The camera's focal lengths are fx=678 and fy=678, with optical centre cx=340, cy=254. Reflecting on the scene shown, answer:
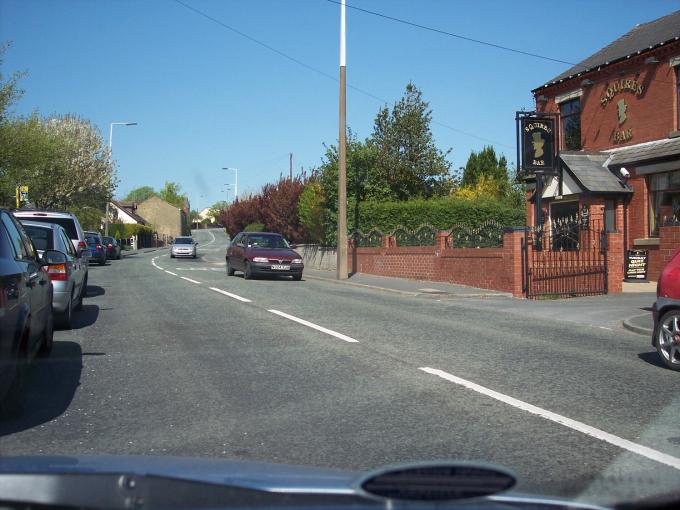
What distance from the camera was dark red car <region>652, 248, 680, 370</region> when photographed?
7.88 meters

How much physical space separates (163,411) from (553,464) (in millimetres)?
3163

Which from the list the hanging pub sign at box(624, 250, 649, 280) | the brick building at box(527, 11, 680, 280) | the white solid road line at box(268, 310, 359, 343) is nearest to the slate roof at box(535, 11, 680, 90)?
the brick building at box(527, 11, 680, 280)

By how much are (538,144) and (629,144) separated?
10.0 ft

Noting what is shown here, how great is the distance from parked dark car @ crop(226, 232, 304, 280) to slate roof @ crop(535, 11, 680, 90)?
12311 mm

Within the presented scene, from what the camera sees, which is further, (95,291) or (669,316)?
(95,291)

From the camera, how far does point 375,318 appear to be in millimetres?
12156

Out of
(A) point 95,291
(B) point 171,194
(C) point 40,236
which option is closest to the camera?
(C) point 40,236

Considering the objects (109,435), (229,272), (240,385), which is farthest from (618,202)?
(109,435)

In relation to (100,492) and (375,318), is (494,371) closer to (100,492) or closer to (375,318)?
(375,318)

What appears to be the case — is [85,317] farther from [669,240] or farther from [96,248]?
[96,248]

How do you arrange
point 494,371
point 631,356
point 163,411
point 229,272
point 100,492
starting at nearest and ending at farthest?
point 100,492 < point 163,411 < point 494,371 < point 631,356 < point 229,272

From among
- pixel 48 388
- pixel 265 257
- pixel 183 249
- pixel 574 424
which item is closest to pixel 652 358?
pixel 574 424

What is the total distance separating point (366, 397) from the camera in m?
6.21

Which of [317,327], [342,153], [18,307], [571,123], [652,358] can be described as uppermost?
[571,123]
